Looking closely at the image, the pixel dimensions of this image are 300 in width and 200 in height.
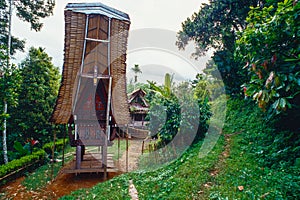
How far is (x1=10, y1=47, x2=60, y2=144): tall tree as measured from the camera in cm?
984

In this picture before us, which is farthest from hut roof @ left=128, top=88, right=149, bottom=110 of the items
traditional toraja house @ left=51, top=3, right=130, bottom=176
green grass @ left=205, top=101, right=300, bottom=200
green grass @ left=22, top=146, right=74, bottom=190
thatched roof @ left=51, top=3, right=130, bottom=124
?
green grass @ left=205, top=101, right=300, bottom=200

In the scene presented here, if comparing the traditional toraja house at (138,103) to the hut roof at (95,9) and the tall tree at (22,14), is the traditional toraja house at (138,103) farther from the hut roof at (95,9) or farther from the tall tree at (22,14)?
the hut roof at (95,9)

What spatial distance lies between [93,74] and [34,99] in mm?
5855

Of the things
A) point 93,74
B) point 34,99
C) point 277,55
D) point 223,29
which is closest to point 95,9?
point 93,74

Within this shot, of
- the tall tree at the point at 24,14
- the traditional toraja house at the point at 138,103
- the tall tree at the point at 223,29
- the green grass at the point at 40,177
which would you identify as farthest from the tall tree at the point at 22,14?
the traditional toraja house at the point at 138,103

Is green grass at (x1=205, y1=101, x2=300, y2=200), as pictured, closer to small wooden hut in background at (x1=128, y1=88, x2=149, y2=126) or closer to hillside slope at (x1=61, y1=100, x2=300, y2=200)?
hillside slope at (x1=61, y1=100, x2=300, y2=200)

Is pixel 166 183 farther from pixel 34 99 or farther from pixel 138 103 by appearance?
pixel 138 103

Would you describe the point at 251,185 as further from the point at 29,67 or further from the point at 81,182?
the point at 29,67

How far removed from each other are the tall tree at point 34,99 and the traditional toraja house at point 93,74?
4534mm

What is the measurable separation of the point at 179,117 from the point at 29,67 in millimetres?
8170

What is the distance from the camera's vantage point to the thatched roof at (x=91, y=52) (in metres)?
5.10

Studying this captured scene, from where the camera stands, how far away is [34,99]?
33.2 feet

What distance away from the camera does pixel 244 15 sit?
9.33 meters

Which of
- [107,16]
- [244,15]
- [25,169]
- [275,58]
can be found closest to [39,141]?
[25,169]
